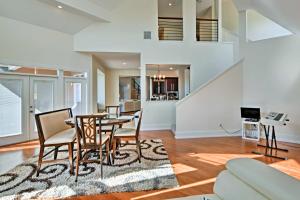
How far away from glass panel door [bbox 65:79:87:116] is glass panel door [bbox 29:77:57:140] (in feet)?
1.51

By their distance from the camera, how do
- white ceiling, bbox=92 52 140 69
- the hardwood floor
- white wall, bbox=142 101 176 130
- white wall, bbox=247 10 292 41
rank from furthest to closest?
white ceiling, bbox=92 52 140 69
white wall, bbox=142 101 176 130
white wall, bbox=247 10 292 41
the hardwood floor

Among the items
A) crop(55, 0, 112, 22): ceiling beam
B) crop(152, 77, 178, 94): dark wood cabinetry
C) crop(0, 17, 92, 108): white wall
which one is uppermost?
crop(55, 0, 112, 22): ceiling beam

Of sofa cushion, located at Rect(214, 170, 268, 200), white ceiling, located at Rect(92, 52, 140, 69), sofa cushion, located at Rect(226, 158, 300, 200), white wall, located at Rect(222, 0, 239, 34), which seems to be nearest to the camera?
sofa cushion, located at Rect(226, 158, 300, 200)

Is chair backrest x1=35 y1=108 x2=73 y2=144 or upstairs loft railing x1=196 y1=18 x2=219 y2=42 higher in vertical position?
upstairs loft railing x1=196 y1=18 x2=219 y2=42

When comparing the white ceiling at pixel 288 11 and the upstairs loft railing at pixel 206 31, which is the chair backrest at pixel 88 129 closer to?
the white ceiling at pixel 288 11

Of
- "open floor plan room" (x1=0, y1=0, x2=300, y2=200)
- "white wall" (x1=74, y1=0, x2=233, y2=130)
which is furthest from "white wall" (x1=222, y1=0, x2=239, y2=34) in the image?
"white wall" (x1=74, y1=0, x2=233, y2=130)

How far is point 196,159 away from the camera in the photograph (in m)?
3.72

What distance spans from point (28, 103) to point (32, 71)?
3.07ft

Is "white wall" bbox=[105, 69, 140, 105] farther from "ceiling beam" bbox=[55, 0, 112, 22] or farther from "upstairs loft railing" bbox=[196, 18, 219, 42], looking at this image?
"ceiling beam" bbox=[55, 0, 112, 22]

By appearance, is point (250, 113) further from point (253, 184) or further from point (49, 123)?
point (49, 123)

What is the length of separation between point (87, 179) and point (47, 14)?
15.2 feet

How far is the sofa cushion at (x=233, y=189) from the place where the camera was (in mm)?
1071

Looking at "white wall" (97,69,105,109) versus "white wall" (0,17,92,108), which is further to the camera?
"white wall" (97,69,105,109)

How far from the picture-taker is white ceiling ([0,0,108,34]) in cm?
465
